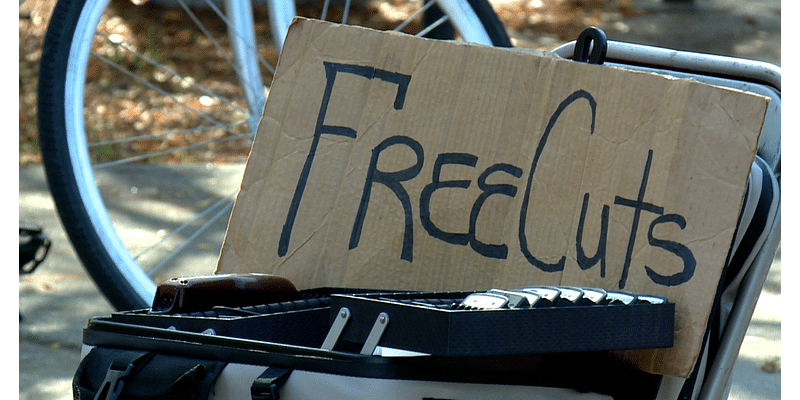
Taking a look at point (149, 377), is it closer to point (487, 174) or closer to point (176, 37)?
point (487, 174)

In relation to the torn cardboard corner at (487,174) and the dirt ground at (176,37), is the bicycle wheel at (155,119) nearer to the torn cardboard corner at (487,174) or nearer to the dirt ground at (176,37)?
the dirt ground at (176,37)

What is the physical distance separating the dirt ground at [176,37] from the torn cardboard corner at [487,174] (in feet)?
9.40

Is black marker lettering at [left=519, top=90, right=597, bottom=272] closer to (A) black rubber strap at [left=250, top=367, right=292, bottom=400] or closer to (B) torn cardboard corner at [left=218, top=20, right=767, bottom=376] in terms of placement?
(B) torn cardboard corner at [left=218, top=20, right=767, bottom=376]

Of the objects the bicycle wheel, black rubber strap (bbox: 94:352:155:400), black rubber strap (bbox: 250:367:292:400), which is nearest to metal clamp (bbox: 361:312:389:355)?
black rubber strap (bbox: 250:367:292:400)

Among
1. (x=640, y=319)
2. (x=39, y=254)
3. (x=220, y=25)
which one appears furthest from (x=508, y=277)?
(x=220, y=25)

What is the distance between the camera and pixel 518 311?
1053mm

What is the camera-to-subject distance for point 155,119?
473cm

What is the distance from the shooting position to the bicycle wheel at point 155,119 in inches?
82.0

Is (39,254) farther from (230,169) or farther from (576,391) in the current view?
(576,391)

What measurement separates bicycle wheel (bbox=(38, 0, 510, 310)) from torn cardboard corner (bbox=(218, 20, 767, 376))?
2.18 feet

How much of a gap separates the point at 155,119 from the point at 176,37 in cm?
103

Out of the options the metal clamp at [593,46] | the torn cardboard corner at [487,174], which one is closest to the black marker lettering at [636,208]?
the torn cardboard corner at [487,174]

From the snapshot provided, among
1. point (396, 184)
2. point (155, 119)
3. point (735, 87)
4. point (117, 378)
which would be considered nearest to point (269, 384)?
point (117, 378)

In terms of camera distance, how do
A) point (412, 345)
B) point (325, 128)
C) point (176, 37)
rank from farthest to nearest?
1. point (176, 37)
2. point (325, 128)
3. point (412, 345)
